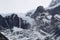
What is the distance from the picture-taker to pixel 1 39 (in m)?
27.2

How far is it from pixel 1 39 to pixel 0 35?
75 centimetres

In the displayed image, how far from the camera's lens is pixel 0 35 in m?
27.8
